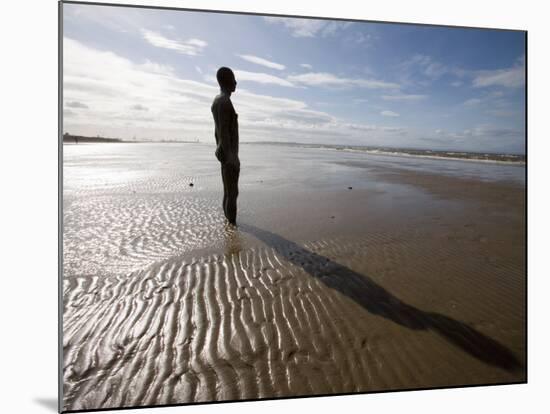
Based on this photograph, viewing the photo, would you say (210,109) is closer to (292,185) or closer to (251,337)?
(251,337)

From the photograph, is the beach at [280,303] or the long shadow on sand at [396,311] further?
the long shadow on sand at [396,311]

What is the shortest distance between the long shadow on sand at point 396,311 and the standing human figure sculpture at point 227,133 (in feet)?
6.58

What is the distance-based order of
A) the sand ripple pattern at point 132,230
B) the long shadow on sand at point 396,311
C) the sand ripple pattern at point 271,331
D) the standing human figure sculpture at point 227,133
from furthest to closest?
1. the standing human figure sculpture at point 227,133
2. the sand ripple pattern at point 132,230
3. the long shadow on sand at point 396,311
4. the sand ripple pattern at point 271,331

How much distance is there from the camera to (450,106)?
18.7ft

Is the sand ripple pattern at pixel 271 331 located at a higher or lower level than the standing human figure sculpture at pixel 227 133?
lower

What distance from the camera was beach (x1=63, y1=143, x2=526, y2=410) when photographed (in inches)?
124

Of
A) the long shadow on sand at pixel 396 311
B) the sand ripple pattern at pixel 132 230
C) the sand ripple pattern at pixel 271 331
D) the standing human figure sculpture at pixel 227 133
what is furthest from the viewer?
the standing human figure sculpture at pixel 227 133

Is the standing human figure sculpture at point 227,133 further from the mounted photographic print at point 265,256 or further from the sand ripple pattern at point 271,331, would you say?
the sand ripple pattern at point 271,331

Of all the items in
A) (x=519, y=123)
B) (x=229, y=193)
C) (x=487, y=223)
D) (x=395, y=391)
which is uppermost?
(x=519, y=123)

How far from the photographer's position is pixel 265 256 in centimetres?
541

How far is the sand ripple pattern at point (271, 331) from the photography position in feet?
10.2

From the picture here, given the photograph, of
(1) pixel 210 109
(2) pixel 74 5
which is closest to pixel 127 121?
(1) pixel 210 109

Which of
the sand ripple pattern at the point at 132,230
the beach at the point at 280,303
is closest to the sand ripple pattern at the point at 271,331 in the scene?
the beach at the point at 280,303

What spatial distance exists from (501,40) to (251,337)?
200 inches
